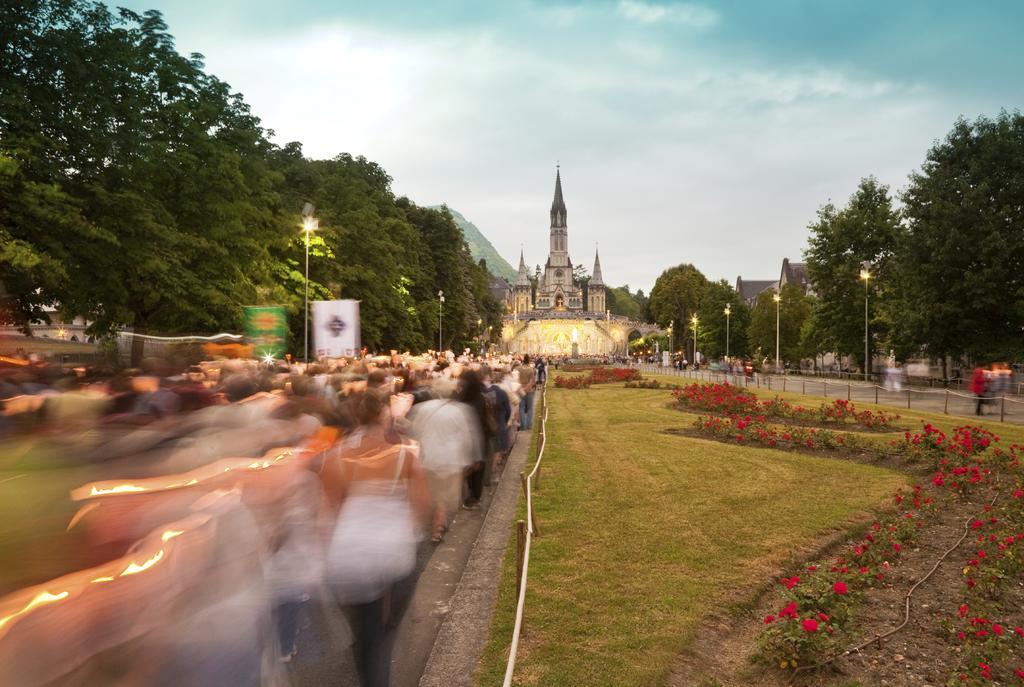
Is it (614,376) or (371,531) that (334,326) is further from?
(614,376)

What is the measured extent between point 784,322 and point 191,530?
260 feet

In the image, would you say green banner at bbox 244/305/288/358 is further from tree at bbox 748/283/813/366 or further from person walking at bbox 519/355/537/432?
tree at bbox 748/283/813/366

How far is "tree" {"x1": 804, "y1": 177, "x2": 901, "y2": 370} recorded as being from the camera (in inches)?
2329

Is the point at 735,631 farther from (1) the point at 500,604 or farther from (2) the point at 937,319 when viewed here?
(2) the point at 937,319

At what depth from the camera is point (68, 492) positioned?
440 cm

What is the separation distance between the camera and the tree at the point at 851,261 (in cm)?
5916

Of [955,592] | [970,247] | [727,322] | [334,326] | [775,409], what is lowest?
→ [955,592]

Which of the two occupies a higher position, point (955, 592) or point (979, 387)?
point (979, 387)

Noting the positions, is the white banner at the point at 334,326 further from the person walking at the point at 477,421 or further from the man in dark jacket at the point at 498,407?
the person walking at the point at 477,421

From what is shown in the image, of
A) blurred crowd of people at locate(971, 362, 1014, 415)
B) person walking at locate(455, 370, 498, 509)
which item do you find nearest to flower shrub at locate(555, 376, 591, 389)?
blurred crowd of people at locate(971, 362, 1014, 415)

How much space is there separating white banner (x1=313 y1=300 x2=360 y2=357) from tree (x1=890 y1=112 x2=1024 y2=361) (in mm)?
35288

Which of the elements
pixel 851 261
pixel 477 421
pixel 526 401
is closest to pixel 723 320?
pixel 851 261

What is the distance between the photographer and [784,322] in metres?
77.6

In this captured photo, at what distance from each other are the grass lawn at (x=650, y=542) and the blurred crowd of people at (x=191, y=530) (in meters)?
1.97
